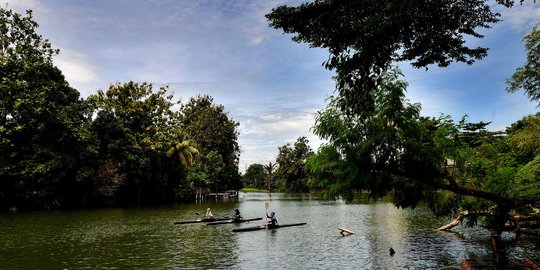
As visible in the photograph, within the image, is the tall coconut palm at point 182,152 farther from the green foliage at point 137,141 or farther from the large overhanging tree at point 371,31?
the large overhanging tree at point 371,31

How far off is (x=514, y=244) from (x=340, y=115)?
13455mm

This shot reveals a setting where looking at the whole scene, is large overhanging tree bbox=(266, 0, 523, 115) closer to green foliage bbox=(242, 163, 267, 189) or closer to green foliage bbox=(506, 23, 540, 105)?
green foliage bbox=(506, 23, 540, 105)

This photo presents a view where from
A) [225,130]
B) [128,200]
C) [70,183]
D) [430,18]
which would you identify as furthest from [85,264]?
[225,130]

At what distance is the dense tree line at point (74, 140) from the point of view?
138ft

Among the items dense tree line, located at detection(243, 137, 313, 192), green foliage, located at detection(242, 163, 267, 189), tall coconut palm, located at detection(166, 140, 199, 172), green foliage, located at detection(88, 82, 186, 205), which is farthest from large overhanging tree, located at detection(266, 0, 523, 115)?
green foliage, located at detection(242, 163, 267, 189)

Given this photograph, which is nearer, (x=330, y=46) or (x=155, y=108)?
(x=330, y=46)

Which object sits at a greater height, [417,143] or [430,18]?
[430,18]

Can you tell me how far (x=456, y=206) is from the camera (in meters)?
17.6

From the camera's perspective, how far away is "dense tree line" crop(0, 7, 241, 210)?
42.1 m

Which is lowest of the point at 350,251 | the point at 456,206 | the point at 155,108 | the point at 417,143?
the point at 350,251

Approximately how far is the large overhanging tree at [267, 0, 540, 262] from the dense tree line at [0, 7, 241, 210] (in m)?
38.1

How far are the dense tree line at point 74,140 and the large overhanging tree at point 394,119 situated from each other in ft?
125

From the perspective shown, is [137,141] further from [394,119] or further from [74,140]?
[394,119]

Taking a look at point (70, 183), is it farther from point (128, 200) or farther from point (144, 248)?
point (144, 248)
